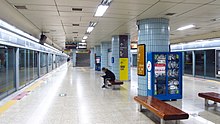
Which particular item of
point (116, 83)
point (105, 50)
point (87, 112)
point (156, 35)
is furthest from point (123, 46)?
point (87, 112)

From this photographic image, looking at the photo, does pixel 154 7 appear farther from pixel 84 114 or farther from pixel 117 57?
pixel 117 57

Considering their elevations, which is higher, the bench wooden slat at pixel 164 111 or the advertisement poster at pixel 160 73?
the advertisement poster at pixel 160 73

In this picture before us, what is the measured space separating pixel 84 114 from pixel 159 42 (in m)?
3.59

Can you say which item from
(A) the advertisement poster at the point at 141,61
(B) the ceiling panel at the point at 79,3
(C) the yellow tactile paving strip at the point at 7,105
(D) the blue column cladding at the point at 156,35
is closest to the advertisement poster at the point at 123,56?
(A) the advertisement poster at the point at 141,61

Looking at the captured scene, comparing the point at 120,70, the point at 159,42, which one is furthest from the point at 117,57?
the point at 159,42

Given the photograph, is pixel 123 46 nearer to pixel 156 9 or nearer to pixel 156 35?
pixel 156 35

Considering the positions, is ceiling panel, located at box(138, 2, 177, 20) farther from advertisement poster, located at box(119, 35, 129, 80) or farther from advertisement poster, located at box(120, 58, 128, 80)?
advertisement poster, located at box(120, 58, 128, 80)

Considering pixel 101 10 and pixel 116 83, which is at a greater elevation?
pixel 101 10

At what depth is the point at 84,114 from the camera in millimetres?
4992

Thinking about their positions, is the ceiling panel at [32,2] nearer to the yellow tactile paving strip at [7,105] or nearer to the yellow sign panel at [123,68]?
the yellow tactile paving strip at [7,105]

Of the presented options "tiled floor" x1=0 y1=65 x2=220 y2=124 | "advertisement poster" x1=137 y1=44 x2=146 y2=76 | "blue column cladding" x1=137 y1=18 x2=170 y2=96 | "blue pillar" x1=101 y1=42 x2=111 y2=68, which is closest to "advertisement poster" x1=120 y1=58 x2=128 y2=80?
"advertisement poster" x1=137 y1=44 x2=146 y2=76

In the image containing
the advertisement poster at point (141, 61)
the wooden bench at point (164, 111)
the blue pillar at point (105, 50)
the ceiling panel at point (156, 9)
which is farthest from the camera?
the blue pillar at point (105, 50)

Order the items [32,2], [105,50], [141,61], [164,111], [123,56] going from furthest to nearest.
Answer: [105,50], [123,56], [141,61], [32,2], [164,111]

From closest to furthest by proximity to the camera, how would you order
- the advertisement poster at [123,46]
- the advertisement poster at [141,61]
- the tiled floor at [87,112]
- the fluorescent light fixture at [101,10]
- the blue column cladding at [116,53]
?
the tiled floor at [87,112] < the fluorescent light fixture at [101,10] < the advertisement poster at [141,61] < the advertisement poster at [123,46] < the blue column cladding at [116,53]
